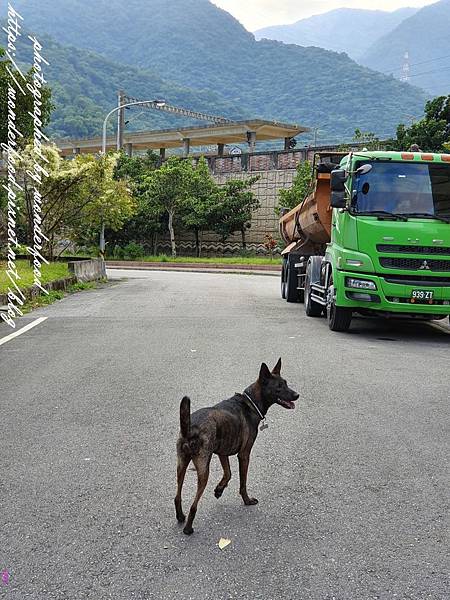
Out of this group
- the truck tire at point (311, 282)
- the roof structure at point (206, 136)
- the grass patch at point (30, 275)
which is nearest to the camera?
the truck tire at point (311, 282)

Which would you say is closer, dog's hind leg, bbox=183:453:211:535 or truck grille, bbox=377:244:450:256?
dog's hind leg, bbox=183:453:211:535

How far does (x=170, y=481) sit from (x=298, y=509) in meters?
0.83

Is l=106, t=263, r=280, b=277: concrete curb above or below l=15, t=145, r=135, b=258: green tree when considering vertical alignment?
below

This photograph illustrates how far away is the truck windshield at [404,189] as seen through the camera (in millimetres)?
10508

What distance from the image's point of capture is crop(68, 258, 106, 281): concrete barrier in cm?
2083

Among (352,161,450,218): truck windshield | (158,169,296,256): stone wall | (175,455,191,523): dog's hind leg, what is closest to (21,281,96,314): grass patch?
(352,161,450,218): truck windshield

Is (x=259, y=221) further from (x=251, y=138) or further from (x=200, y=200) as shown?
(x=251, y=138)

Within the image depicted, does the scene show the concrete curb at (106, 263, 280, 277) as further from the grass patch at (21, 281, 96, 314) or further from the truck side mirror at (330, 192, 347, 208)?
the truck side mirror at (330, 192, 347, 208)

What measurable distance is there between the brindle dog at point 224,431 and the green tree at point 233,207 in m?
37.0

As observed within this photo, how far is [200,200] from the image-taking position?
41.1 meters

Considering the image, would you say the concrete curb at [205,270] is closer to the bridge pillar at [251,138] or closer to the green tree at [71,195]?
the green tree at [71,195]

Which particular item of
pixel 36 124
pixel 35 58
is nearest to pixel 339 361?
pixel 35 58

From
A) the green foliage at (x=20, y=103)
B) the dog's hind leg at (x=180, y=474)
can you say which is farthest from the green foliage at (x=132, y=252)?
the dog's hind leg at (x=180, y=474)

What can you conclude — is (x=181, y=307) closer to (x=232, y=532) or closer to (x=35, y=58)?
(x=35, y=58)
